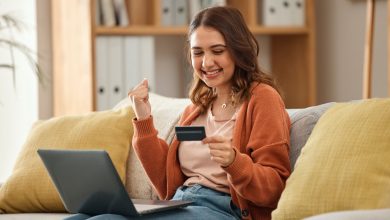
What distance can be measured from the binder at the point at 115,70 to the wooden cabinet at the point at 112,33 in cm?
6

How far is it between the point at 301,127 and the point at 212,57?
1.04ft

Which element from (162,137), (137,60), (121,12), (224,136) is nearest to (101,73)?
(137,60)

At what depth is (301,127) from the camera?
2.63 metres

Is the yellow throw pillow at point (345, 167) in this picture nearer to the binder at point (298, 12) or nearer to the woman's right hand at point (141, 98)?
the woman's right hand at point (141, 98)

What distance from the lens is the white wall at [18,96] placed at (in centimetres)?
469

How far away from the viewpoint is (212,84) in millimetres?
2668

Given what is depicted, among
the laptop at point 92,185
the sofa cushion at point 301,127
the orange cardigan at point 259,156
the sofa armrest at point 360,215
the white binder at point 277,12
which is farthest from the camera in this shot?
the white binder at point 277,12

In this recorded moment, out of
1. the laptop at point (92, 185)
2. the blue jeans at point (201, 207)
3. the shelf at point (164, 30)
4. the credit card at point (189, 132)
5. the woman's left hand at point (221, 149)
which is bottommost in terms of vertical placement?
the blue jeans at point (201, 207)

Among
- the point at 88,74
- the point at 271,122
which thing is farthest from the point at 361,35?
the point at 271,122

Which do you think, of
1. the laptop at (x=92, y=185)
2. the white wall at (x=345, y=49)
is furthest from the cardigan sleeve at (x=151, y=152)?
the white wall at (x=345, y=49)

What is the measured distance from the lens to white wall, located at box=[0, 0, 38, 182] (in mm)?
4688

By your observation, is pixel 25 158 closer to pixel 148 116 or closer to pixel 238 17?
pixel 148 116

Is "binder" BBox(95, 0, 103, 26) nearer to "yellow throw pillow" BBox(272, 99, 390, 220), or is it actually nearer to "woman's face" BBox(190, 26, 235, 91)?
"woman's face" BBox(190, 26, 235, 91)

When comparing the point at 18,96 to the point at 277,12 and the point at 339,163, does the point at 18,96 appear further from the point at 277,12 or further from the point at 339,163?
the point at 339,163
